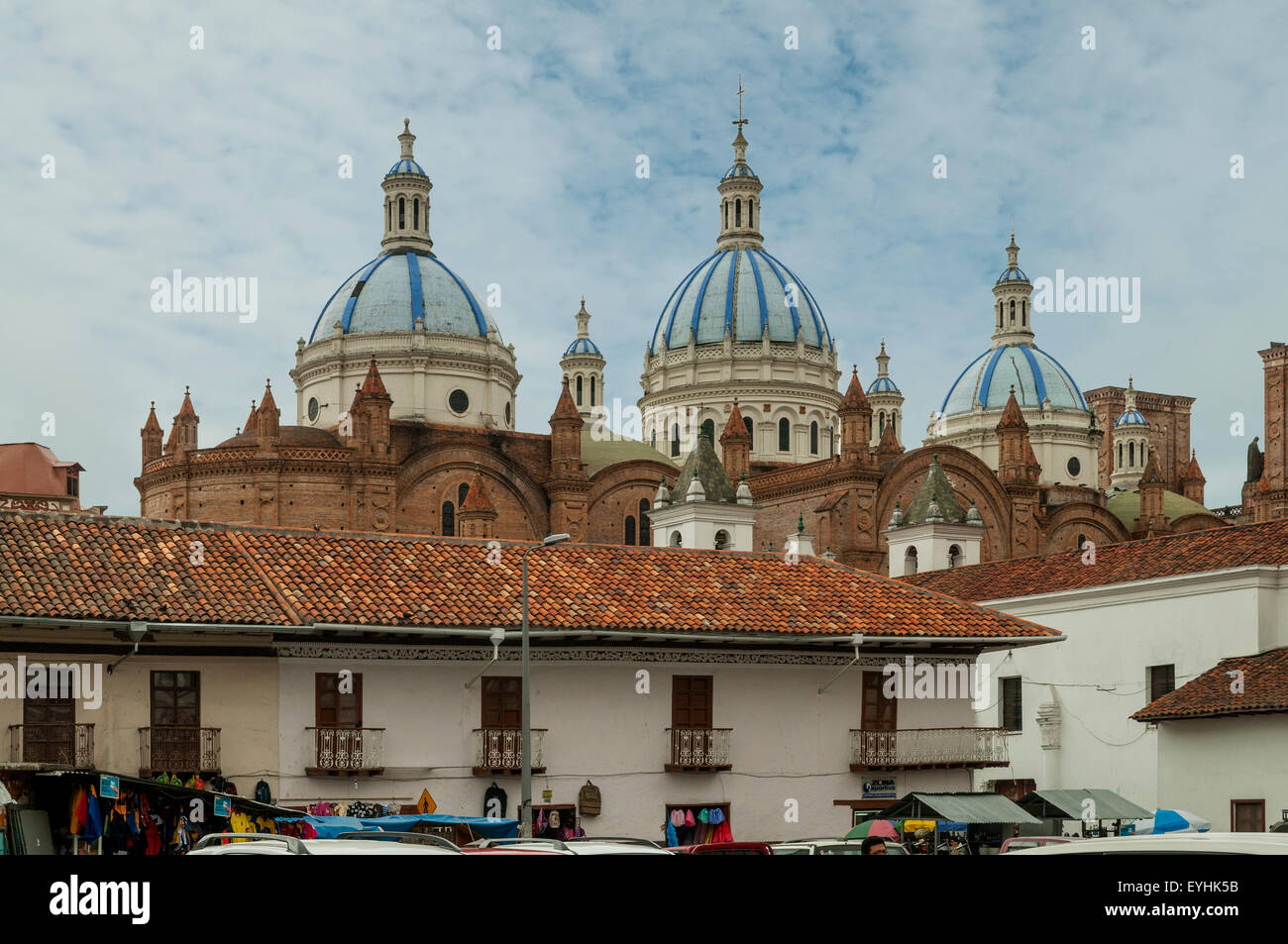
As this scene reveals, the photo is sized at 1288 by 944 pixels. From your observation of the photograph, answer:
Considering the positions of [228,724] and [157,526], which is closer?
[228,724]

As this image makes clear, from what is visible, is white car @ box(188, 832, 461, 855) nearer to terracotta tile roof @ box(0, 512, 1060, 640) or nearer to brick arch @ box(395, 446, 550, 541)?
terracotta tile roof @ box(0, 512, 1060, 640)

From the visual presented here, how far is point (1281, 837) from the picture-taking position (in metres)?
6.28

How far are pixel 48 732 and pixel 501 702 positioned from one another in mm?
6972

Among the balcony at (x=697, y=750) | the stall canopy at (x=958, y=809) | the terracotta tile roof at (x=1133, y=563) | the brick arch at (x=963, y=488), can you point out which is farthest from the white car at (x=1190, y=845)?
the brick arch at (x=963, y=488)

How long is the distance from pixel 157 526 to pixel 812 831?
12.2 meters

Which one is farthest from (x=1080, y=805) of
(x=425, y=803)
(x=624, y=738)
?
(x=425, y=803)

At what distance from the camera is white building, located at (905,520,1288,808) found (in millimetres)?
34188

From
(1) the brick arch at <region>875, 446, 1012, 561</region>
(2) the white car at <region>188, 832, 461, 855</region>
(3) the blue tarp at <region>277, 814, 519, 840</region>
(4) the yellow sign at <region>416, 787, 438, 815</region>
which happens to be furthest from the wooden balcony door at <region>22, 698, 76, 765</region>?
(1) the brick arch at <region>875, 446, 1012, 561</region>

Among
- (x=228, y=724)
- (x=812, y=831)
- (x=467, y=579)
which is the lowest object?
(x=812, y=831)

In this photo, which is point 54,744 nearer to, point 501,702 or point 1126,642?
point 501,702

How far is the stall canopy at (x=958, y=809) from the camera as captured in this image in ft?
81.4

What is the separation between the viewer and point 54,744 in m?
23.2
